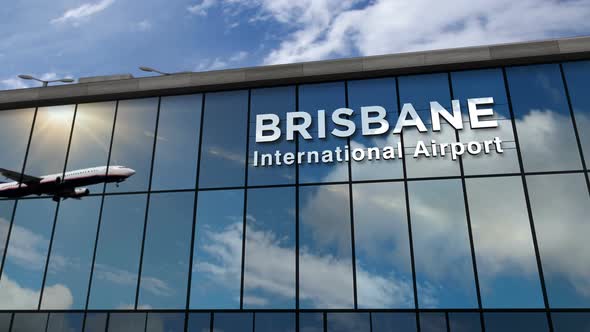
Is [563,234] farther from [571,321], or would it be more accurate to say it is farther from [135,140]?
[135,140]

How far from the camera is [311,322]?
19219 mm

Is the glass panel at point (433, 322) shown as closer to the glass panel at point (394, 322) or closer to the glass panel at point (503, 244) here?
the glass panel at point (394, 322)

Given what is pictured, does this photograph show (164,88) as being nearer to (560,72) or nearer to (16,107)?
(16,107)

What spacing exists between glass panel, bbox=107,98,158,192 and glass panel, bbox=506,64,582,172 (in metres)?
15.8

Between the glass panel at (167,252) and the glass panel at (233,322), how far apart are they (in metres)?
1.58

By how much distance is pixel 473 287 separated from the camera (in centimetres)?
1861

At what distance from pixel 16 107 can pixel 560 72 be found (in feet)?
83.7

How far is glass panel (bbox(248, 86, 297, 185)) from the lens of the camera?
71.5ft

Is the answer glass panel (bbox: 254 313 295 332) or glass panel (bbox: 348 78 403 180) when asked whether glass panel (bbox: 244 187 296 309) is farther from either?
glass panel (bbox: 348 78 403 180)

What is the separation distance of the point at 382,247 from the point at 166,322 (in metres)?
8.90

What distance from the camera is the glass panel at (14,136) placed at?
2480cm

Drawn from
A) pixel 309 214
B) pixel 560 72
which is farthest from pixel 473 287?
pixel 560 72

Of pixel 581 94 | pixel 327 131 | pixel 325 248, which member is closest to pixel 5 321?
pixel 325 248

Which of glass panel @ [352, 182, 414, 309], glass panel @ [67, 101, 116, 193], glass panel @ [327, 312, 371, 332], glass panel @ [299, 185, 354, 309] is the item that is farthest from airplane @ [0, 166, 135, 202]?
glass panel @ [327, 312, 371, 332]
